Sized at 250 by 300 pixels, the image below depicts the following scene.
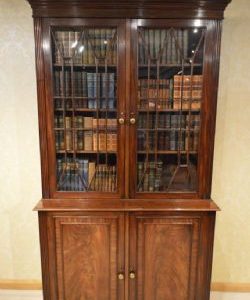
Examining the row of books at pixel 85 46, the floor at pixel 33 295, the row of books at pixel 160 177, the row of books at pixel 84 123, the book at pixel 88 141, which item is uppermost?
the row of books at pixel 85 46

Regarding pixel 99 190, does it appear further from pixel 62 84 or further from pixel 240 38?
pixel 240 38

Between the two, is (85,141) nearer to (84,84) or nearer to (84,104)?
(84,104)

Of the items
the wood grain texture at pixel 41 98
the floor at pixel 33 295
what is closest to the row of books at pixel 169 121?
the wood grain texture at pixel 41 98

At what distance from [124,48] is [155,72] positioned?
0.22 metres

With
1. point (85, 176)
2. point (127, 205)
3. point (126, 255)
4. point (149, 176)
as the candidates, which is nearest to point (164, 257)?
point (126, 255)

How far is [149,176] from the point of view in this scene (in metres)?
1.61

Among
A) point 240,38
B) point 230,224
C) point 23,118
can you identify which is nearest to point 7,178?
point 23,118

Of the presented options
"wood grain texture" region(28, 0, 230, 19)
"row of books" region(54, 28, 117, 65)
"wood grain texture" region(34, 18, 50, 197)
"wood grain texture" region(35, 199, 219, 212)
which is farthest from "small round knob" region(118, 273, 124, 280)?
"wood grain texture" region(28, 0, 230, 19)

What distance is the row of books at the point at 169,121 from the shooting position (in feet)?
5.08

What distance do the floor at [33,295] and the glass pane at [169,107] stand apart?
3.66ft

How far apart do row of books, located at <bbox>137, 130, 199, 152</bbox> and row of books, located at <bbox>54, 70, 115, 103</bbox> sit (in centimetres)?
32

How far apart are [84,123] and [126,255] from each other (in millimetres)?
860

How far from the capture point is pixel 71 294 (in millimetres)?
1643

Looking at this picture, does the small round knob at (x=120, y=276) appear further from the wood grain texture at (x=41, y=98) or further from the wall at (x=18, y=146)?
the wall at (x=18, y=146)
